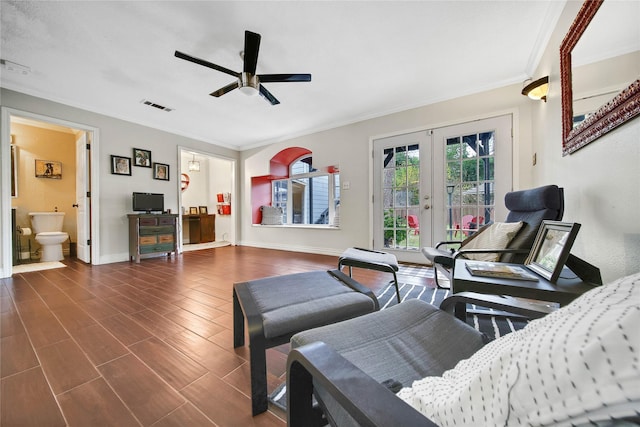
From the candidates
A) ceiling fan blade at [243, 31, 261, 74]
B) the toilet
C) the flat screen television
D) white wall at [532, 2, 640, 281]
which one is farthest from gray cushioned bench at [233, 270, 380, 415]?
the toilet

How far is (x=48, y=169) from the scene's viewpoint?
4.37 m

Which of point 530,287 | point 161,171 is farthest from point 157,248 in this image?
point 530,287

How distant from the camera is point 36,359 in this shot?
1.33 m

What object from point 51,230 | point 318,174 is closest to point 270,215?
point 318,174

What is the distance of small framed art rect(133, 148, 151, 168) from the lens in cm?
419

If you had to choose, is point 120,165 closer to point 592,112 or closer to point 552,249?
point 552,249

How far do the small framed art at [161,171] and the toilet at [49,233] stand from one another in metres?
1.66

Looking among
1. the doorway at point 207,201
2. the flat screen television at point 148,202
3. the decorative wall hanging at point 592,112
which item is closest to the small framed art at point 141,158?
the flat screen television at point 148,202

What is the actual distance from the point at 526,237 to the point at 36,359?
304cm

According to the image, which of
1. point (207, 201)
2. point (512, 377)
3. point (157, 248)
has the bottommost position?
point (157, 248)

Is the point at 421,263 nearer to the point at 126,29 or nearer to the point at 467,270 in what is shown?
the point at 467,270

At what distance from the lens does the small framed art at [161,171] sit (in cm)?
445

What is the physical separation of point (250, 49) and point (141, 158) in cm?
332

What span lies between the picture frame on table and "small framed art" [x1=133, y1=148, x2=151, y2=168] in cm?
536
